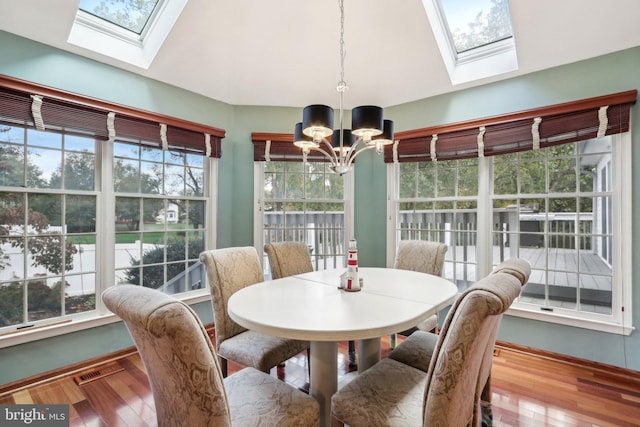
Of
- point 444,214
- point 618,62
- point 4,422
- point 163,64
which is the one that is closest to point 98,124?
point 163,64

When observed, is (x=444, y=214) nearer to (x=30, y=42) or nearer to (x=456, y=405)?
(x=456, y=405)

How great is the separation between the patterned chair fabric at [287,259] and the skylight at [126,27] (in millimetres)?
2055

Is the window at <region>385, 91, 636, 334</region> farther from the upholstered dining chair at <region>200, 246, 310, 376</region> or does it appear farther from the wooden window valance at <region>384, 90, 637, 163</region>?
the upholstered dining chair at <region>200, 246, 310, 376</region>

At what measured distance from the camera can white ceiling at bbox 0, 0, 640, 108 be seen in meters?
2.26

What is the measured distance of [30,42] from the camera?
2.25 metres

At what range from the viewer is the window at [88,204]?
7.29 feet

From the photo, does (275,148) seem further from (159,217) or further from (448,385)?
(448,385)

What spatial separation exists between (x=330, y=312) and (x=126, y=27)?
3030mm

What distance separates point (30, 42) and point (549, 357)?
16.0ft

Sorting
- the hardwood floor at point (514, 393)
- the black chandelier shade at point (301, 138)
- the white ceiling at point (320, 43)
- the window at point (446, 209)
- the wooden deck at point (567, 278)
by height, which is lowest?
the hardwood floor at point (514, 393)

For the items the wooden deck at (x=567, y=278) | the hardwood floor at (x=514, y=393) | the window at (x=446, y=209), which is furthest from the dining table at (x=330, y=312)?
the wooden deck at (x=567, y=278)

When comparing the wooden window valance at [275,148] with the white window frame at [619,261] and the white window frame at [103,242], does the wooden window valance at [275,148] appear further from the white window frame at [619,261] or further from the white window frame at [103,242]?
the white window frame at [619,261]

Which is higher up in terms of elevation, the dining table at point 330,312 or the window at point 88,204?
the window at point 88,204

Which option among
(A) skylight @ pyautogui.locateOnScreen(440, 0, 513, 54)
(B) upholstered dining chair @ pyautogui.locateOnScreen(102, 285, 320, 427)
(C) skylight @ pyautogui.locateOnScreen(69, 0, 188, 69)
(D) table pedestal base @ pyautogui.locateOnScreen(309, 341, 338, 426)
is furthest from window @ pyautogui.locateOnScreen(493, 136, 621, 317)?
(C) skylight @ pyautogui.locateOnScreen(69, 0, 188, 69)
